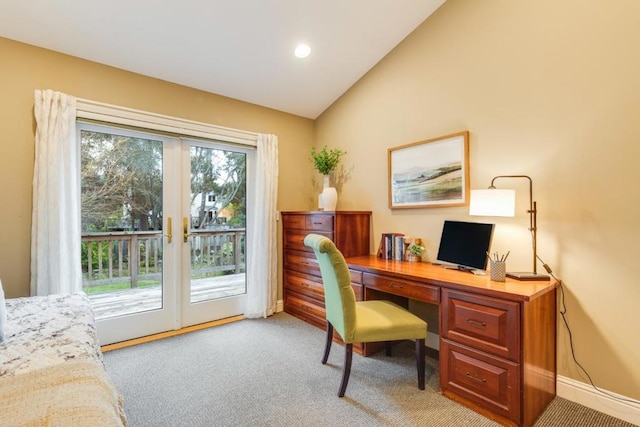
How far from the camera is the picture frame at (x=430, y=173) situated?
2480mm

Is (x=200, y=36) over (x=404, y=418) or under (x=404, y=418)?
over

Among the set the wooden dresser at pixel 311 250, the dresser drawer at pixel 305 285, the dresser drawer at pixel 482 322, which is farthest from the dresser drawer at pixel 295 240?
the dresser drawer at pixel 482 322

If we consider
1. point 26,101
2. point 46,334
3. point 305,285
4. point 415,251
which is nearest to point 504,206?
point 415,251

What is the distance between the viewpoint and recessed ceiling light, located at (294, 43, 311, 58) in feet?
8.93

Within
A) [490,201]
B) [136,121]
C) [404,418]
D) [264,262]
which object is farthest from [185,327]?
[490,201]

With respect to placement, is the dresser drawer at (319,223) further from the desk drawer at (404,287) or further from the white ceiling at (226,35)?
the white ceiling at (226,35)

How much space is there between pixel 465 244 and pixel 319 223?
4.50 ft

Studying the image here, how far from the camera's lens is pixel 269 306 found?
11.4ft

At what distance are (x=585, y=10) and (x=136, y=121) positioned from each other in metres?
3.43

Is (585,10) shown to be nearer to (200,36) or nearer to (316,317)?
(200,36)

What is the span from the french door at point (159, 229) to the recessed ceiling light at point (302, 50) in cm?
122

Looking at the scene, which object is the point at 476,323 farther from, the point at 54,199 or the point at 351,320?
the point at 54,199

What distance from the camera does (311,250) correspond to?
3225mm

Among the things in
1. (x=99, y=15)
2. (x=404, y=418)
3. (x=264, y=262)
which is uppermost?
(x=99, y=15)
